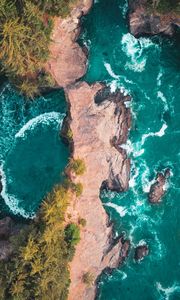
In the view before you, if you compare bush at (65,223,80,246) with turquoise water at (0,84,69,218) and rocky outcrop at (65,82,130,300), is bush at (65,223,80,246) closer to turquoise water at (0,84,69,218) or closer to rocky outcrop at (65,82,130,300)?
rocky outcrop at (65,82,130,300)

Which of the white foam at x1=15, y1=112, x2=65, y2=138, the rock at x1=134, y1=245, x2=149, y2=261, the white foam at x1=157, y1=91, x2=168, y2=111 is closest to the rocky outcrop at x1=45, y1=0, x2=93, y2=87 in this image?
the white foam at x1=15, y1=112, x2=65, y2=138

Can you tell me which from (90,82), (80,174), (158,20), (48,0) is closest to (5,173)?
(80,174)

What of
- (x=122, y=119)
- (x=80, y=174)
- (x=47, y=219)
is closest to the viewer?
(x=47, y=219)

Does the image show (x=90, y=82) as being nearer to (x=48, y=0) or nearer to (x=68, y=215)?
(x=48, y=0)

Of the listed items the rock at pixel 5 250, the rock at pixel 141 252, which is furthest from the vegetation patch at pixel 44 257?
the rock at pixel 141 252

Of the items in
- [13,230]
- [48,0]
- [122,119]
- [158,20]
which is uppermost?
[48,0]

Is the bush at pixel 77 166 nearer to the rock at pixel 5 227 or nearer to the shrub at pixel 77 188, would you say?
the shrub at pixel 77 188

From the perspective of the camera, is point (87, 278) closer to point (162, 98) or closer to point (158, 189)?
point (158, 189)

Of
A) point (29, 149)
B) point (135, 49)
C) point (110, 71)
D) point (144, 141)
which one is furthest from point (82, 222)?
point (135, 49)
